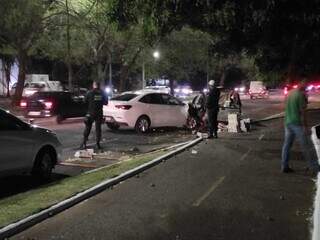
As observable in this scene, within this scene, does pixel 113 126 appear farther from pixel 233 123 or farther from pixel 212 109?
pixel 212 109

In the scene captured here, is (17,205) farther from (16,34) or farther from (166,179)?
(16,34)

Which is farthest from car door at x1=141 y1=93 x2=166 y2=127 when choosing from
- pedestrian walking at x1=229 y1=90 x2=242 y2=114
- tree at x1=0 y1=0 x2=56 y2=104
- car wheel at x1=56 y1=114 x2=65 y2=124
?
tree at x1=0 y1=0 x2=56 y2=104

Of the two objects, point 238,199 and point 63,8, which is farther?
point 63,8

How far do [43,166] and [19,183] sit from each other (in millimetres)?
549

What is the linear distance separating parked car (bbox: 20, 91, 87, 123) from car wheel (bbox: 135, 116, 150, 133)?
5.74m

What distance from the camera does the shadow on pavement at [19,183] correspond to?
10.5 m

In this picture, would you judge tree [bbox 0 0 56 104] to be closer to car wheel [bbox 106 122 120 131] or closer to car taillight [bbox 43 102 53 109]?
car taillight [bbox 43 102 53 109]

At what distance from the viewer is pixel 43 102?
87.3 ft

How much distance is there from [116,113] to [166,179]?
34.9ft

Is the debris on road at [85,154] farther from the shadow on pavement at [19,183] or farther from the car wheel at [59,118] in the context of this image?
the car wheel at [59,118]

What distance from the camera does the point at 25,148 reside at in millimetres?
10789

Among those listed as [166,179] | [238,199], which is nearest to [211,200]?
[238,199]

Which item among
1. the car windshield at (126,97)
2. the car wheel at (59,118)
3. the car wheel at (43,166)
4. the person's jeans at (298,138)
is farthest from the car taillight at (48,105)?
the person's jeans at (298,138)

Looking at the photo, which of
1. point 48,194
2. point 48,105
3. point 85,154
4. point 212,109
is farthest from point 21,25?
point 48,194
